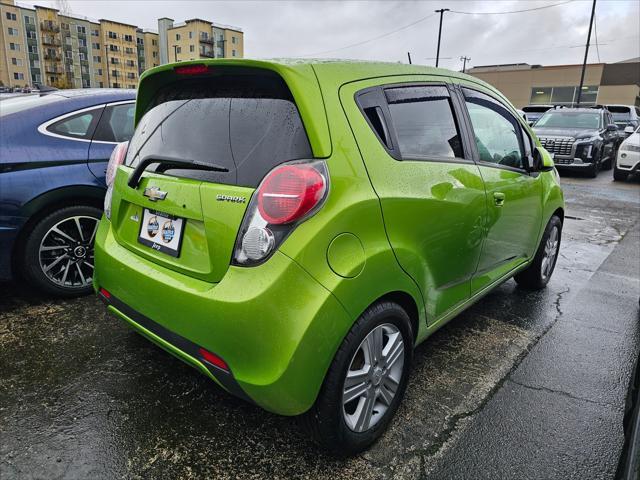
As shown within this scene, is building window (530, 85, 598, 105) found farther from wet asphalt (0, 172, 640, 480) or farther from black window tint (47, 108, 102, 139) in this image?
black window tint (47, 108, 102, 139)

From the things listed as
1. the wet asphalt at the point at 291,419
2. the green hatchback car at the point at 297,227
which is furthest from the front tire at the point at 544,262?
the green hatchback car at the point at 297,227

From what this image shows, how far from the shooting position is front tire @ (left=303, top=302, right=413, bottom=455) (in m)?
1.85

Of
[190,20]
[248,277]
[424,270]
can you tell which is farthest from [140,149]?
[190,20]

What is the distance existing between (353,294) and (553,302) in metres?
2.90

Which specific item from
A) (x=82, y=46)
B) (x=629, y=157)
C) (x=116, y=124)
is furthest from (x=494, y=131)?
(x=82, y=46)

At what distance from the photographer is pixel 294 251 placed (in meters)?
1.68

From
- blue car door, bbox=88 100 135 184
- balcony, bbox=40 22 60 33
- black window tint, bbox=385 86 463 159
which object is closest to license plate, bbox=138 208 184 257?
black window tint, bbox=385 86 463 159

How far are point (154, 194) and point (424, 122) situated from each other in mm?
1383

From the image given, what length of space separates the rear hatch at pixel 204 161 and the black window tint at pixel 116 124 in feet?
5.07

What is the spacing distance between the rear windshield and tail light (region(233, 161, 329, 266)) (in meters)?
0.08

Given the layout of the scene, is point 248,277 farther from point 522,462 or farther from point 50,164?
point 50,164

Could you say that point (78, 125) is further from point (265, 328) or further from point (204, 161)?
point (265, 328)

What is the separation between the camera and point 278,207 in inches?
67.9

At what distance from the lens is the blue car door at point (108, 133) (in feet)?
11.8
